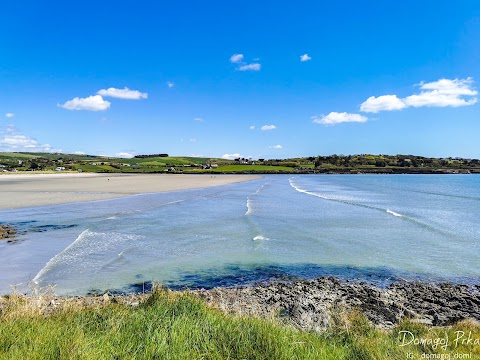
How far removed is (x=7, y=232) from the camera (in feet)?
81.5


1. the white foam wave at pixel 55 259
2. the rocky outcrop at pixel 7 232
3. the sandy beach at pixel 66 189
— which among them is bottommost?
the sandy beach at pixel 66 189

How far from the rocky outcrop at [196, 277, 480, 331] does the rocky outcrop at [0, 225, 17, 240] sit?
18073 millimetres

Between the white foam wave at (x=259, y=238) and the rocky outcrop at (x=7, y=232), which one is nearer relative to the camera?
the rocky outcrop at (x=7, y=232)

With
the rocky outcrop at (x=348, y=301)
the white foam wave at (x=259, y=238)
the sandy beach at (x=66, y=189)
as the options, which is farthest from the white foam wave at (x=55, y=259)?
the sandy beach at (x=66, y=189)

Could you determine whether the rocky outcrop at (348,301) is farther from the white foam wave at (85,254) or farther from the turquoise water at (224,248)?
the white foam wave at (85,254)

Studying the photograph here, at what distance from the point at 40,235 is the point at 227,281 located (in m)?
16.8

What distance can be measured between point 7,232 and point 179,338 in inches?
968

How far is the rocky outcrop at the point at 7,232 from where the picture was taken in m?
23.6

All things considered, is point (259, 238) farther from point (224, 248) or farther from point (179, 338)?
point (179, 338)

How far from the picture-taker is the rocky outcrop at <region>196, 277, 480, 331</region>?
10750mm

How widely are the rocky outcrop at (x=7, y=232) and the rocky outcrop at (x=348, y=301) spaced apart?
59.3ft

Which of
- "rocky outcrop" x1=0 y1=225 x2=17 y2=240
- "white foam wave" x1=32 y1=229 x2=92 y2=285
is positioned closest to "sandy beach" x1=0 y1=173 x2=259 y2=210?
"rocky outcrop" x1=0 y1=225 x2=17 y2=240

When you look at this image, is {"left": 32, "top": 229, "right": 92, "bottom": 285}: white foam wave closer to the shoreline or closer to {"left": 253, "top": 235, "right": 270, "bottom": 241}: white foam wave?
the shoreline

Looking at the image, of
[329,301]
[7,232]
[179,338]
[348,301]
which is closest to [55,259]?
[7,232]
